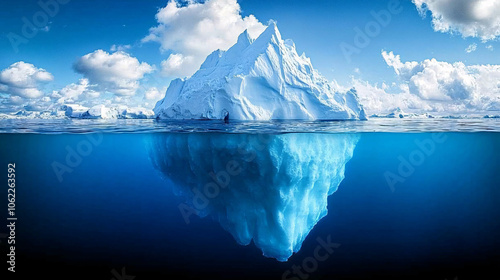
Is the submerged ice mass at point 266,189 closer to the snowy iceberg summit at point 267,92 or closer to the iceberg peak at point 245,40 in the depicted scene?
the snowy iceberg summit at point 267,92

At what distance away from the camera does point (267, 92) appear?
18.0 m

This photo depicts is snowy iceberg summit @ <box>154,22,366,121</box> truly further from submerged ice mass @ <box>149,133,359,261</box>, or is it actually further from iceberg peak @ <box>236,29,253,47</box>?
submerged ice mass @ <box>149,133,359,261</box>

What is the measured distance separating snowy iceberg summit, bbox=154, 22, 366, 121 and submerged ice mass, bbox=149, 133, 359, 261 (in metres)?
7.57

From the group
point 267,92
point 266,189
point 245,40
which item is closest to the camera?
point 266,189

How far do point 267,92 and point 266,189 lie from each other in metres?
11.2

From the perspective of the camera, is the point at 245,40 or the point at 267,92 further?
the point at 245,40

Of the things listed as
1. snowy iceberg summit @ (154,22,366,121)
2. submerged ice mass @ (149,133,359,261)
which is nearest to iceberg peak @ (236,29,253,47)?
snowy iceberg summit @ (154,22,366,121)

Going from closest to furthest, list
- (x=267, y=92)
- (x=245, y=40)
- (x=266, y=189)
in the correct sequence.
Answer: (x=266, y=189)
(x=267, y=92)
(x=245, y=40)

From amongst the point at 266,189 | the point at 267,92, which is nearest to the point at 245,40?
the point at 267,92

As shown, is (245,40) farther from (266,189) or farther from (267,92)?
(266,189)

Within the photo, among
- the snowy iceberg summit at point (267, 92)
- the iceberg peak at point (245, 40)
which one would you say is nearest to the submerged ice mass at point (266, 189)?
the snowy iceberg summit at point (267, 92)

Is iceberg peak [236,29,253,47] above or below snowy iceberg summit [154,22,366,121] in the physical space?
above

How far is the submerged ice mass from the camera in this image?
7875mm

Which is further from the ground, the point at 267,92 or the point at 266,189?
the point at 267,92
